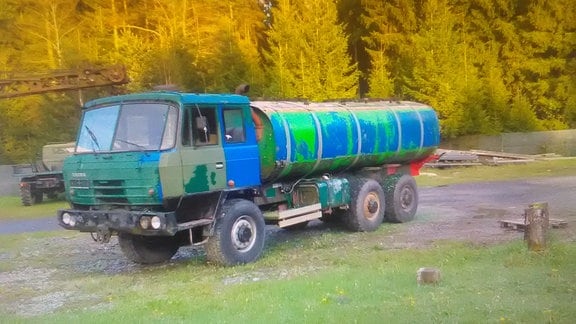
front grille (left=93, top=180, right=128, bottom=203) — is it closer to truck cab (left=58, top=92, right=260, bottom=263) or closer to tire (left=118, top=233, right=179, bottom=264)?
truck cab (left=58, top=92, right=260, bottom=263)

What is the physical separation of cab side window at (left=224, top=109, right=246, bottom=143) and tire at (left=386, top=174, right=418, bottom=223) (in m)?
4.86

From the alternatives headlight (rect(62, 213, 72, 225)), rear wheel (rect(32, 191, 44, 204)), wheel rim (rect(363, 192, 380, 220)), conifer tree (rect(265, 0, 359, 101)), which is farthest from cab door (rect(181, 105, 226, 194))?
conifer tree (rect(265, 0, 359, 101))

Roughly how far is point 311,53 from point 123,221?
24.3 m

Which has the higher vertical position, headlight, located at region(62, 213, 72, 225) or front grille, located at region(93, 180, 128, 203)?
front grille, located at region(93, 180, 128, 203)

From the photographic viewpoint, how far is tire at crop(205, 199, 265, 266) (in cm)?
1088

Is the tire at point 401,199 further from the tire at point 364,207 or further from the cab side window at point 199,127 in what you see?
the cab side window at point 199,127

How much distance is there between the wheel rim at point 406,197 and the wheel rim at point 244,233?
5.06 metres

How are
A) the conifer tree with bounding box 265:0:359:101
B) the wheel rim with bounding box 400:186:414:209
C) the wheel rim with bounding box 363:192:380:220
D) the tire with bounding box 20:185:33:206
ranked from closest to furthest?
the wheel rim with bounding box 363:192:380:220, the wheel rim with bounding box 400:186:414:209, the tire with bounding box 20:185:33:206, the conifer tree with bounding box 265:0:359:101

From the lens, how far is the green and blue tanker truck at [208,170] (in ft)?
33.8

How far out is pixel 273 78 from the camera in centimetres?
3344

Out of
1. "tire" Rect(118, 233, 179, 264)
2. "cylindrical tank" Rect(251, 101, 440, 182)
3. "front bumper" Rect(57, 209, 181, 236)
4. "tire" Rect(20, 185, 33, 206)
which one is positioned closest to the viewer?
"front bumper" Rect(57, 209, 181, 236)

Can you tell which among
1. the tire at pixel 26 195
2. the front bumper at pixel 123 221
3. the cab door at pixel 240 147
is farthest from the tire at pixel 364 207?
the tire at pixel 26 195

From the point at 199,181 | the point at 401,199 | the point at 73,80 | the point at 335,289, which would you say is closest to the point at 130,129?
the point at 199,181

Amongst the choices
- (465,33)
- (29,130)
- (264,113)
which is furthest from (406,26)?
(264,113)
